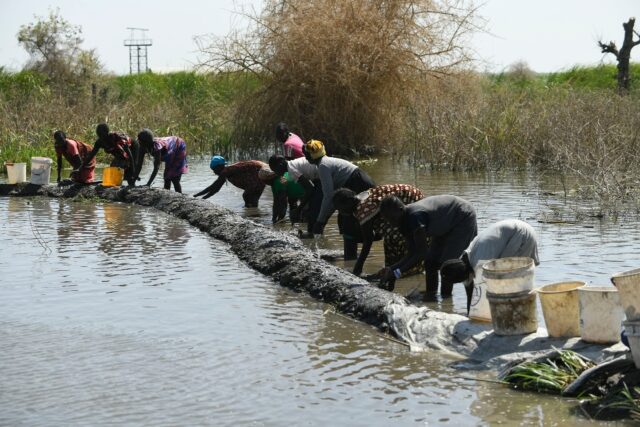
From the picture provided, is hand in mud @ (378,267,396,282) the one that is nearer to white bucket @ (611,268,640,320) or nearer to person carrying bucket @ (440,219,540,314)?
person carrying bucket @ (440,219,540,314)

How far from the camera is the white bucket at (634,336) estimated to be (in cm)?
534

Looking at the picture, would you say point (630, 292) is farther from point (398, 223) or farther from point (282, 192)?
point (282, 192)

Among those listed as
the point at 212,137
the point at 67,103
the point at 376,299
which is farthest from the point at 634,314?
the point at 67,103

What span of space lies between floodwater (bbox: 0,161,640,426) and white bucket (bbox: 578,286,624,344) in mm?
560

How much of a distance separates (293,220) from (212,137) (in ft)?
43.6

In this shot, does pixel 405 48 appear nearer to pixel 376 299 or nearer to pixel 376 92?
pixel 376 92

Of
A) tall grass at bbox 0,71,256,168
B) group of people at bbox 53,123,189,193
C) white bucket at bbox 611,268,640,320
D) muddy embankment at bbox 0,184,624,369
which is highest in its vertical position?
tall grass at bbox 0,71,256,168

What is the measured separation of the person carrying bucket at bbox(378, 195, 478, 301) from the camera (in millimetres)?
7859

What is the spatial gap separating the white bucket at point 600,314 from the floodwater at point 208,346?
0.56 metres

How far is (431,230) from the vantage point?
809cm

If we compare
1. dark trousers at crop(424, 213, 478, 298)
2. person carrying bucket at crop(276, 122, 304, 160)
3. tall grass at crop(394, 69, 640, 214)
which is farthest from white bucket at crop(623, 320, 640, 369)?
tall grass at crop(394, 69, 640, 214)

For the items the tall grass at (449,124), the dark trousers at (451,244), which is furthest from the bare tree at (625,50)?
the dark trousers at (451,244)

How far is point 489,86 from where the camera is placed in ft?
78.4

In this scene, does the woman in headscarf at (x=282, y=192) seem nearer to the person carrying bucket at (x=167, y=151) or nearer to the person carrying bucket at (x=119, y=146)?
the person carrying bucket at (x=167, y=151)
